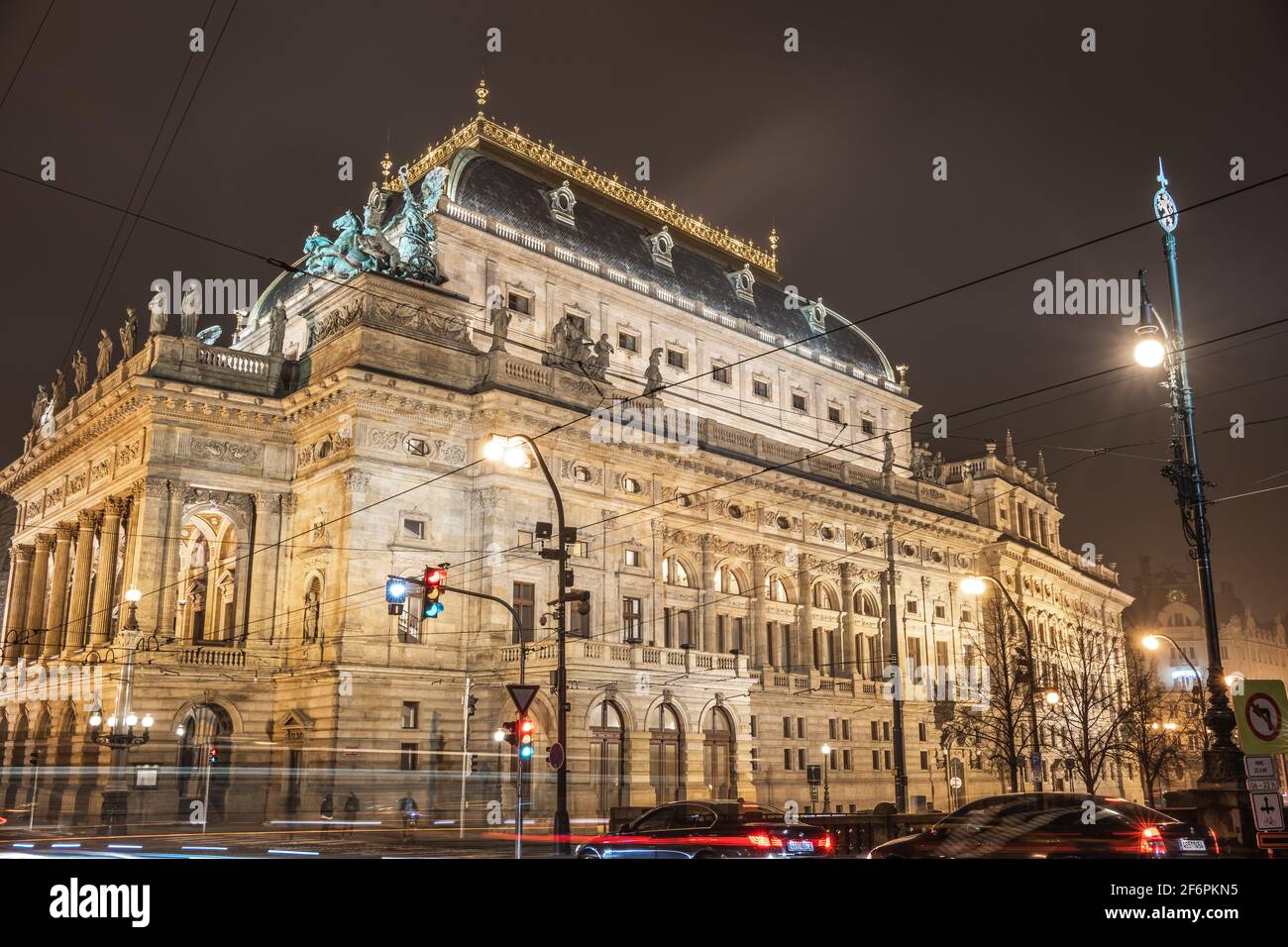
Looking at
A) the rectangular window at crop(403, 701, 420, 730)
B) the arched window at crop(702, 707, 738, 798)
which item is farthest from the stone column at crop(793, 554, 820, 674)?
the rectangular window at crop(403, 701, 420, 730)

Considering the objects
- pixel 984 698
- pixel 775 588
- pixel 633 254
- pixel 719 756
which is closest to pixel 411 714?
pixel 719 756

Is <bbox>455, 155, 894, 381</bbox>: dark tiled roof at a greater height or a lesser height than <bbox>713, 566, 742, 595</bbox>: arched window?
greater

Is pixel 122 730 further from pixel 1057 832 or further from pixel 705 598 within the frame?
pixel 1057 832

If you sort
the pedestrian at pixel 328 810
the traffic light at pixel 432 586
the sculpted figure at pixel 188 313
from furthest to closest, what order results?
the sculpted figure at pixel 188 313 → the pedestrian at pixel 328 810 → the traffic light at pixel 432 586

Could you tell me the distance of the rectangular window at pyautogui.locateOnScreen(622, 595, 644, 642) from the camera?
48.1 m

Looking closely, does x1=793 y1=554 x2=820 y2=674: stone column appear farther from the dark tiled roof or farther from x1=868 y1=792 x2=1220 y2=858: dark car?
x1=868 y1=792 x2=1220 y2=858: dark car

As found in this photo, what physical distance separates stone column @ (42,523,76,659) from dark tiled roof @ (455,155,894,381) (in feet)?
78.2

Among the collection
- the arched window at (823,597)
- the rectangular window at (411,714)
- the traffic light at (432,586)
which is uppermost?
the arched window at (823,597)

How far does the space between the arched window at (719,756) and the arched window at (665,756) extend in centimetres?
192

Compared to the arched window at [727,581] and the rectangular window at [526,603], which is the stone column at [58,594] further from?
the arched window at [727,581]

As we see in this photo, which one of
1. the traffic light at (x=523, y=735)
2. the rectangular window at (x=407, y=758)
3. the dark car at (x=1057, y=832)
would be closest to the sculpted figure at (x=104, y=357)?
the rectangular window at (x=407, y=758)

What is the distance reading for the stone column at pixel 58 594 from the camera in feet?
164
